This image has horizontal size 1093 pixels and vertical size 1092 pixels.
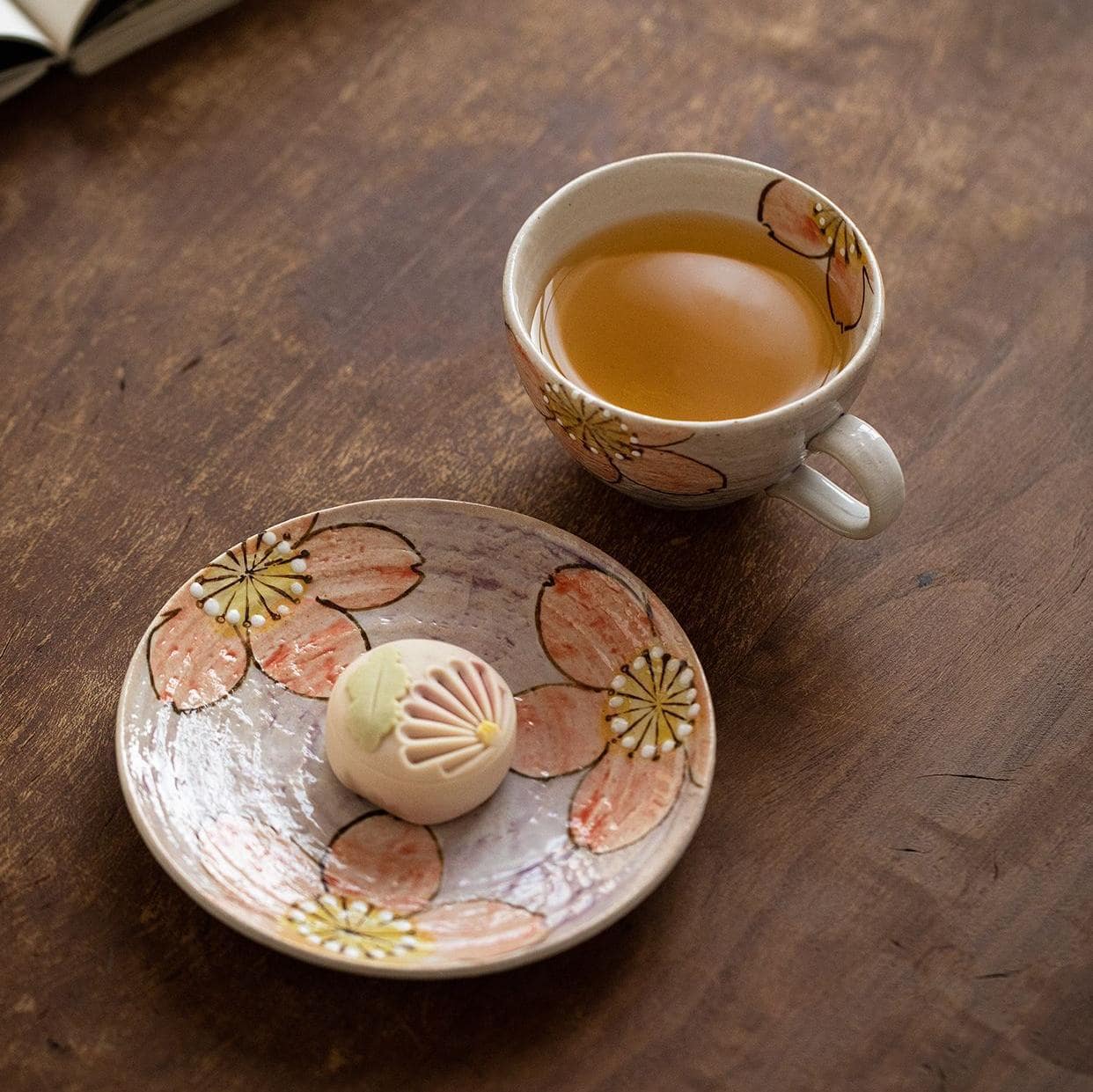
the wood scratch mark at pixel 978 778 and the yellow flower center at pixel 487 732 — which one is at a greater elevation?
the yellow flower center at pixel 487 732

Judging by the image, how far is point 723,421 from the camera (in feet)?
2.23

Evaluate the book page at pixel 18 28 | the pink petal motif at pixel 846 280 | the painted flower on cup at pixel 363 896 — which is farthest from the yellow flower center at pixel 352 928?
the book page at pixel 18 28

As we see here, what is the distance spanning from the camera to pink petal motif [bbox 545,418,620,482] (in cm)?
74

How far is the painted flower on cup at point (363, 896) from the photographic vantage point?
1.98ft

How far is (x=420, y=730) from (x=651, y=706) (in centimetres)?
13

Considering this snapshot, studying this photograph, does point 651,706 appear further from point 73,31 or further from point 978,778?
point 73,31

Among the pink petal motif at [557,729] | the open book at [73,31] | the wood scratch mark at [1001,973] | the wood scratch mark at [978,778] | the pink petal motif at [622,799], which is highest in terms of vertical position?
the open book at [73,31]

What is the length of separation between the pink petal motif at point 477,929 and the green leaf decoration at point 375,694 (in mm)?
92

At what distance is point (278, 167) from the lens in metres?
1.00

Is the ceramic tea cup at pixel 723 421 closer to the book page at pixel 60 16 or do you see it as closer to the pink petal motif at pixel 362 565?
the pink petal motif at pixel 362 565

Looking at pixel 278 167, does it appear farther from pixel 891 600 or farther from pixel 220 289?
pixel 891 600

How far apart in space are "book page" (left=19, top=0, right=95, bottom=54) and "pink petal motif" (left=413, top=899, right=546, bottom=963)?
795mm

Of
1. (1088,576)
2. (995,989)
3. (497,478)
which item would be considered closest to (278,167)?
(497,478)

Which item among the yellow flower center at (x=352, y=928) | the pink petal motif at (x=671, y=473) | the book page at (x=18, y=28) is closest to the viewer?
the yellow flower center at (x=352, y=928)
